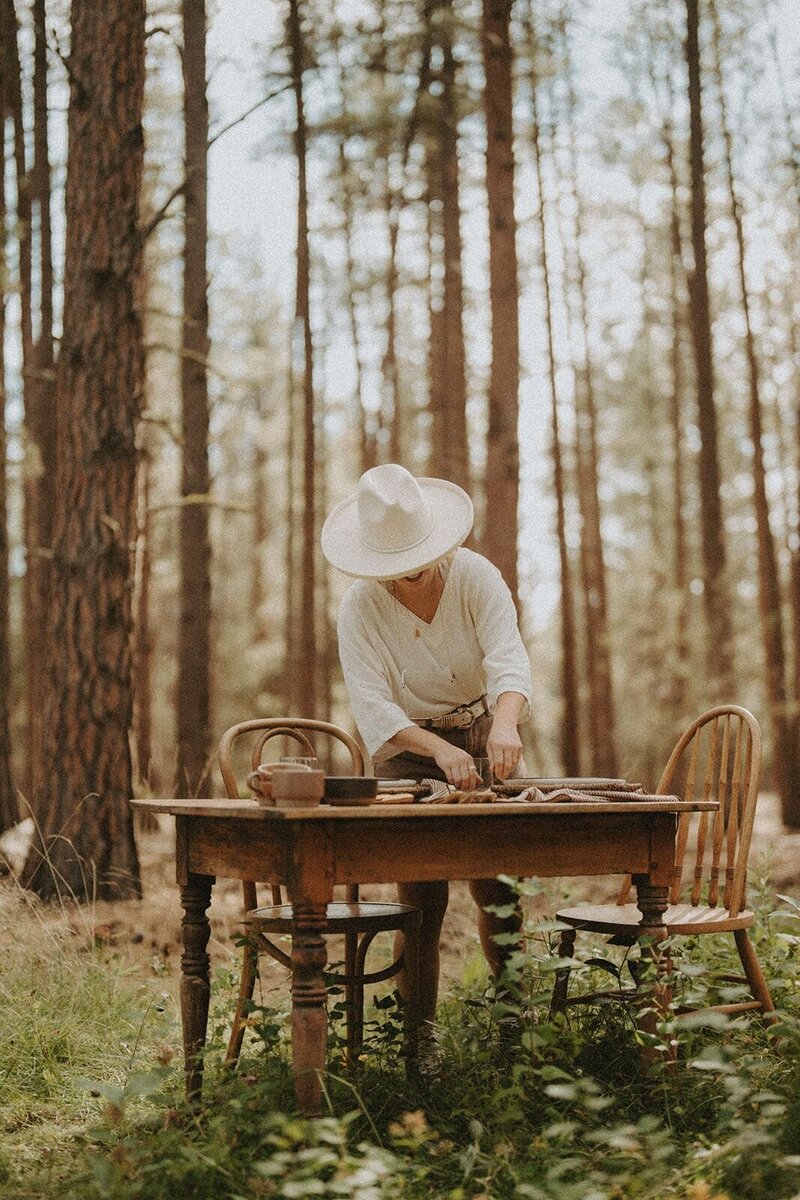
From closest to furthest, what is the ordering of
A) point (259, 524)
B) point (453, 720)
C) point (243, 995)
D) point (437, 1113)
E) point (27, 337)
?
point (437, 1113), point (243, 995), point (453, 720), point (27, 337), point (259, 524)

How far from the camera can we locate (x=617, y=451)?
78.8 feet

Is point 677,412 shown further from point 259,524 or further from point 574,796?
point 574,796

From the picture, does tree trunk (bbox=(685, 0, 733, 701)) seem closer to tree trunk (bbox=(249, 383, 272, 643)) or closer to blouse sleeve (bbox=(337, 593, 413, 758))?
blouse sleeve (bbox=(337, 593, 413, 758))

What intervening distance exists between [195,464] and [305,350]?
4.29 meters

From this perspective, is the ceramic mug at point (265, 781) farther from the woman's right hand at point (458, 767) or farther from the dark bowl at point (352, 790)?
the woman's right hand at point (458, 767)

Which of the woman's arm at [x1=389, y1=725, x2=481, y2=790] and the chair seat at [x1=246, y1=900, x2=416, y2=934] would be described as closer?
the chair seat at [x1=246, y1=900, x2=416, y2=934]

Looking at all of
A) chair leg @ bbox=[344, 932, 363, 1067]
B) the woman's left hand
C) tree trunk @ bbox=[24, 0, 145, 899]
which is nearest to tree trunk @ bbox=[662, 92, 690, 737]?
tree trunk @ bbox=[24, 0, 145, 899]

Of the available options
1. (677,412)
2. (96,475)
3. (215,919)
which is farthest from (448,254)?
(215,919)

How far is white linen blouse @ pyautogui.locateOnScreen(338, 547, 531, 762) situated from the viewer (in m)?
4.00

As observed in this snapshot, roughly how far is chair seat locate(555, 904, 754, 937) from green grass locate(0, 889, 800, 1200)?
174 mm

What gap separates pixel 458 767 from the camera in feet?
12.0

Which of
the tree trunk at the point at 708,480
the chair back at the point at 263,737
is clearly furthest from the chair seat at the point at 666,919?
the tree trunk at the point at 708,480

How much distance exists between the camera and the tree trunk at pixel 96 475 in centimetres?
625

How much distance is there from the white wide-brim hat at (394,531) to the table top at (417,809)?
2.94 feet
